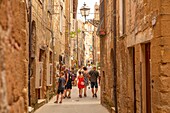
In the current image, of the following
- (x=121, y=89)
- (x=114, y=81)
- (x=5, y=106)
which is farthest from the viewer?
(x=114, y=81)

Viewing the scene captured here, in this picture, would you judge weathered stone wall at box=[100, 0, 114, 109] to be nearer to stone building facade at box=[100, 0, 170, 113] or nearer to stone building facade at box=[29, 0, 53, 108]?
stone building facade at box=[100, 0, 170, 113]

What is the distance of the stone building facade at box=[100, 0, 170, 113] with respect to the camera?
4.71m

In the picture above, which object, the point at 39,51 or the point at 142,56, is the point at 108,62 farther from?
the point at 142,56

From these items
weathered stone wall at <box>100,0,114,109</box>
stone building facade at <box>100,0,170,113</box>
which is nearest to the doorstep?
weathered stone wall at <box>100,0,114,109</box>

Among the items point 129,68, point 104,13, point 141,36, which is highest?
point 104,13

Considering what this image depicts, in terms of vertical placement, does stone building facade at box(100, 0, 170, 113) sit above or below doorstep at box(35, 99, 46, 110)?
above

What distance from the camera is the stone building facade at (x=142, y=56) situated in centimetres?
471

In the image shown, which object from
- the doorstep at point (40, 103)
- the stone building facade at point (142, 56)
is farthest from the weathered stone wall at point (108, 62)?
the doorstep at point (40, 103)

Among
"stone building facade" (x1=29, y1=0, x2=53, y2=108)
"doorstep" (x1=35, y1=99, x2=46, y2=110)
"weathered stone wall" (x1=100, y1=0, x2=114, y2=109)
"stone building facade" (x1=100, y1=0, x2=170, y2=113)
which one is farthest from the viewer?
"doorstep" (x1=35, y1=99, x2=46, y2=110)

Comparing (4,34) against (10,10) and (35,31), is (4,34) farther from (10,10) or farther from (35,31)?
(35,31)

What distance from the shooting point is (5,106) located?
183cm

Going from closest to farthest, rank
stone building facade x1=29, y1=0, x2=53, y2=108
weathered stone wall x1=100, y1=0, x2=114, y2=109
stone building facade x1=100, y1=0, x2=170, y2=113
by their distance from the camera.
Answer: stone building facade x1=100, y1=0, x2=170, y2=113 < stone building facade x1=29, y1=0, x2=53, y2=108 < weathered stone wall x1=100, y1=0, x2=114, y2=109

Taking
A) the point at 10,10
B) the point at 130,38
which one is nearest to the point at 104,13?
the point at 130,38

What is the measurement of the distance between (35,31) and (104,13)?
2937 mm
